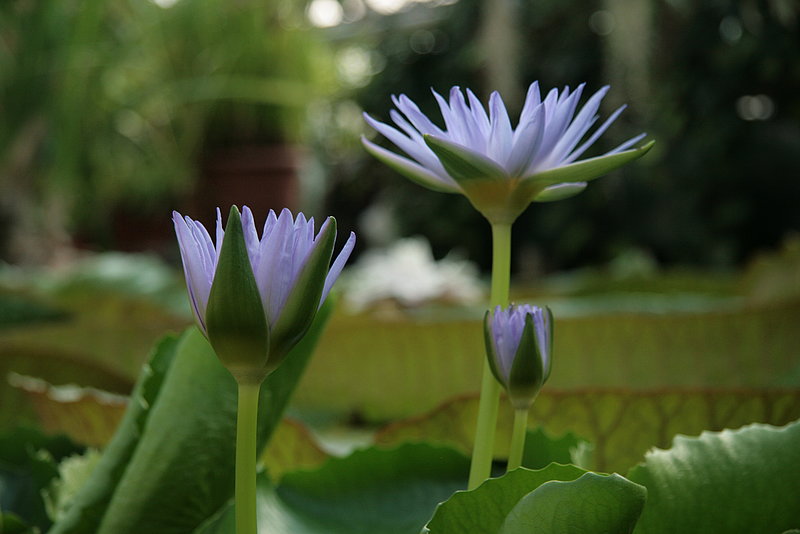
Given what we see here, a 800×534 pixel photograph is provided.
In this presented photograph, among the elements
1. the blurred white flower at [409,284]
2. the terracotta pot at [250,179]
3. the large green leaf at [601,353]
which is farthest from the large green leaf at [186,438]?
the terracotta pot at [250,179]

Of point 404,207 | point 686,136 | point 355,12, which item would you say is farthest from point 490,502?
point 355,12

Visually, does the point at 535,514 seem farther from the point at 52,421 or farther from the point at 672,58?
the point at 672,58

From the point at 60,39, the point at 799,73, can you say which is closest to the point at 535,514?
the point at 60,39

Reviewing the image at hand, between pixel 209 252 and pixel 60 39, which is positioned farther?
pixel 60 39

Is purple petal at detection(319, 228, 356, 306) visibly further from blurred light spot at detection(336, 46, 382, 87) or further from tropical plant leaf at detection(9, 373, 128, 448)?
blurred light spot at detection(336, 46, 382, 87)

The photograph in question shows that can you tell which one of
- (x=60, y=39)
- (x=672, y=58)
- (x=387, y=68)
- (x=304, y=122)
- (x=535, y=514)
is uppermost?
(x=387, y=68)

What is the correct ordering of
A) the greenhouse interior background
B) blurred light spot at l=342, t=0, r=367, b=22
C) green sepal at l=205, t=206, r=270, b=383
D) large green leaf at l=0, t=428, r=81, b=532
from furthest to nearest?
blurred light spot at l=342, t=0, r=367, b=22 → the greenhouse interior background → large green leaf at l=0, t=428, r=81, b=532 → green sepal at l=205, t=206, r=270, b=383

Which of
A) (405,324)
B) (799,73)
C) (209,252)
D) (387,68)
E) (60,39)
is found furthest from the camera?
(387,68)

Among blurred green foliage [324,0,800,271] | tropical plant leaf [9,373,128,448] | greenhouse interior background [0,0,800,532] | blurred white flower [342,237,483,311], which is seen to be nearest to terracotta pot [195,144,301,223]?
greenhouse interior background [0,0,800,532]
